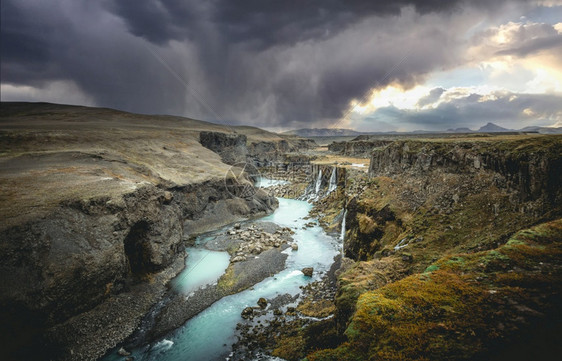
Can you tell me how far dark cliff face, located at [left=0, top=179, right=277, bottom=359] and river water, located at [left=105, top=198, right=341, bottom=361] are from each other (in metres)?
3.66

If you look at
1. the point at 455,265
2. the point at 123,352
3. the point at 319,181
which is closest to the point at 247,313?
the point at 123,352

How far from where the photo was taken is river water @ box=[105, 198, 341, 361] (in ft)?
65.1

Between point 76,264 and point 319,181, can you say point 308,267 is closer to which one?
point 76,264

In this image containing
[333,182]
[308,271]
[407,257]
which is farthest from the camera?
[333,182]

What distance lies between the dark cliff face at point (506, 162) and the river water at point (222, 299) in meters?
18.0

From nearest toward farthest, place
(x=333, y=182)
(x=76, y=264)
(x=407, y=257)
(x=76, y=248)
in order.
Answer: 1. (x=407, y=257)
2. (x=76, y=264)
3. (x=76, y=248)
4. (x=333, y=182)

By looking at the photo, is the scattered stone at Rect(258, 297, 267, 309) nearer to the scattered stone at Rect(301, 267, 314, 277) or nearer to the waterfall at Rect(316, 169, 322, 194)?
the scattered stone at Rect(301, 267, 314, 277)

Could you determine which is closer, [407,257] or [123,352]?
[407,257]

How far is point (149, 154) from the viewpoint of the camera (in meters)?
56.8

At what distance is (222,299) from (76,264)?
46.2 ft

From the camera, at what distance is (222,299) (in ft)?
87.7

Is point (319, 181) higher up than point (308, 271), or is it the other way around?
point (319, 181)

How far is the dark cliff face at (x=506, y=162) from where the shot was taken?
1454 centimetres

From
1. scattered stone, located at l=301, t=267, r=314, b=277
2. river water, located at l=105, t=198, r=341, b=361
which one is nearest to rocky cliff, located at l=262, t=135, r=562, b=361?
river water, located at l=105, t=198, r=341, b=361
